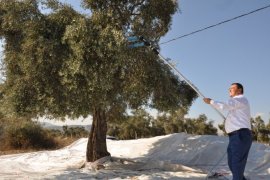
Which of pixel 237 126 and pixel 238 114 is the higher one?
pixel 238 114

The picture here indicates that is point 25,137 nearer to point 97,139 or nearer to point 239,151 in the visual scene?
point 97,139

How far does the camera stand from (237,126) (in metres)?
Answer: 7.88

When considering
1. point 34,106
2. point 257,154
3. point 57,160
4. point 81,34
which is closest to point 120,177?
point 34,106

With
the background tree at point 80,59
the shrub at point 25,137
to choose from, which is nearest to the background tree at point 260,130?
the shrub at point 25,137

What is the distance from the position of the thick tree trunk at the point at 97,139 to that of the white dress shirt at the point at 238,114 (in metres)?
6.45

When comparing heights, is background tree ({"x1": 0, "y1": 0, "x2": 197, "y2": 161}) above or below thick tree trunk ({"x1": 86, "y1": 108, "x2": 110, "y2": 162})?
above

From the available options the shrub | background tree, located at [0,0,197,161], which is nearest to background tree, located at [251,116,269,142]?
the shrub

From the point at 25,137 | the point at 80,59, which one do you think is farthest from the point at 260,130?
the point at 80,59

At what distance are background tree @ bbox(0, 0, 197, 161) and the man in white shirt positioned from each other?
3597 mm

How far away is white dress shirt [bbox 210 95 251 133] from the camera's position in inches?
308

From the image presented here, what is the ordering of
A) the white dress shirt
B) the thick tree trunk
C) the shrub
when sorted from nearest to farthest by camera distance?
the white dress shirt, the thick tree trunk, the shrub

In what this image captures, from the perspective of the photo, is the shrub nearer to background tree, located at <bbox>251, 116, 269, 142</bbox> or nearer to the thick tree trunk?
the thick tree trunk

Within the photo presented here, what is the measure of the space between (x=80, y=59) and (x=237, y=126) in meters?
4.61

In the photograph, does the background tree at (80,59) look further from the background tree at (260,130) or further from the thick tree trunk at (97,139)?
the background tree at (260,130)
